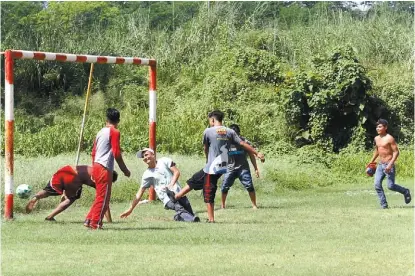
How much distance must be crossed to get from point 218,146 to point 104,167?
83.2 inches

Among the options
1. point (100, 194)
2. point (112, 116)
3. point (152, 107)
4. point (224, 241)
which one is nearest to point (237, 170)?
point (152, 107)

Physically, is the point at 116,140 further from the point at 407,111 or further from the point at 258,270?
the point at 407,111

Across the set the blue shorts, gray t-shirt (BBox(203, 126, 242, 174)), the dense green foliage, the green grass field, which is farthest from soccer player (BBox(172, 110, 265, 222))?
the dense green foliage

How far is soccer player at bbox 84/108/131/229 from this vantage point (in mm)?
12609

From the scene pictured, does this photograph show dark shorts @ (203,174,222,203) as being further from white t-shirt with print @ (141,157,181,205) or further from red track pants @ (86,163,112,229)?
red track pants @ (86,163,112,229)

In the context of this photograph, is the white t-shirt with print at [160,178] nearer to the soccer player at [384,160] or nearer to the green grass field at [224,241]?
the green grass field at [224,241]

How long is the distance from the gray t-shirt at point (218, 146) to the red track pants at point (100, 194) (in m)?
1.86

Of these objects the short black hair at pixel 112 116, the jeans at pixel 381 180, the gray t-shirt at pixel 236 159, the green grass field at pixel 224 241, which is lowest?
the green grass field at pixel 224 241

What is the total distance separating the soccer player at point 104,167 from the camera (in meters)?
12.6

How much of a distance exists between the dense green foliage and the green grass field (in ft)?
28.5

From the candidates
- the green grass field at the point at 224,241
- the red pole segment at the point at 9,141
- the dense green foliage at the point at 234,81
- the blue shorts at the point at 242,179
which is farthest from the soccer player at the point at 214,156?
the dense green foliage at the point at 234,81

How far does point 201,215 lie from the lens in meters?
15.5

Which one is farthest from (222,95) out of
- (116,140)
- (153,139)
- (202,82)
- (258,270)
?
(258,270)

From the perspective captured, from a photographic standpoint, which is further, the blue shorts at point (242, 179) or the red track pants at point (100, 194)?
the blue shorts at point (242, 179)
